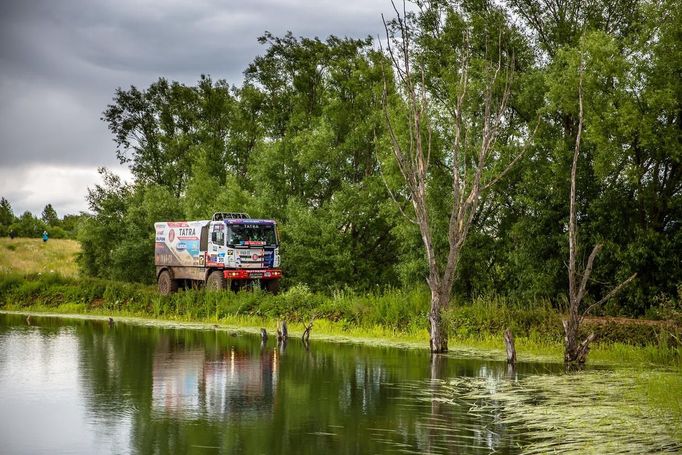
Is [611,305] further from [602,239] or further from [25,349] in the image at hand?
[25,349]

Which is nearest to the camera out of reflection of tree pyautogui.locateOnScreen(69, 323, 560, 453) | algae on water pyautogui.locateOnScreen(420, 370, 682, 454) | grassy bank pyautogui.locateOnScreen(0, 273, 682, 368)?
algae on water pyautogui.locateOnScreen(420, 370, 682, 454)

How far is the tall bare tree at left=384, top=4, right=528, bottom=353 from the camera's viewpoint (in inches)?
906

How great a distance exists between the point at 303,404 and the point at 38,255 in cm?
7165

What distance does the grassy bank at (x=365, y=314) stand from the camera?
22547mm

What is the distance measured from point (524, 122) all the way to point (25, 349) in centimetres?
2179

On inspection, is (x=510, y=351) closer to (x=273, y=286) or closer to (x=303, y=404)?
(x=303, y=404)

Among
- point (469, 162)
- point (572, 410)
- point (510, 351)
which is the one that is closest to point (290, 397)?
point (572, 410)

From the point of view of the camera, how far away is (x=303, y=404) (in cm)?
1461

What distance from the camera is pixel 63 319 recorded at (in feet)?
116

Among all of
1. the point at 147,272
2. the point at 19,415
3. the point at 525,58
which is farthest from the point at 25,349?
the point at 147,272

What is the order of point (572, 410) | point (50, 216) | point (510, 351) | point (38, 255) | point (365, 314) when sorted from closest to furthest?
point (572, 410), point (510, 351), point (365, 314), point (38, 255), point (50, 216)

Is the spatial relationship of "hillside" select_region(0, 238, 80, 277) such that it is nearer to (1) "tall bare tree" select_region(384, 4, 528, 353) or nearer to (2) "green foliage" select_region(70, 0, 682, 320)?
(2) "green foliage" select_region(70, 0, 682, 320)

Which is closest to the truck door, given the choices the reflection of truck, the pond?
the reflection of truck

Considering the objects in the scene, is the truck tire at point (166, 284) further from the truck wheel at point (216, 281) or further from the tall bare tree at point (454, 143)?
the tall bare tree at point (454, 143)
